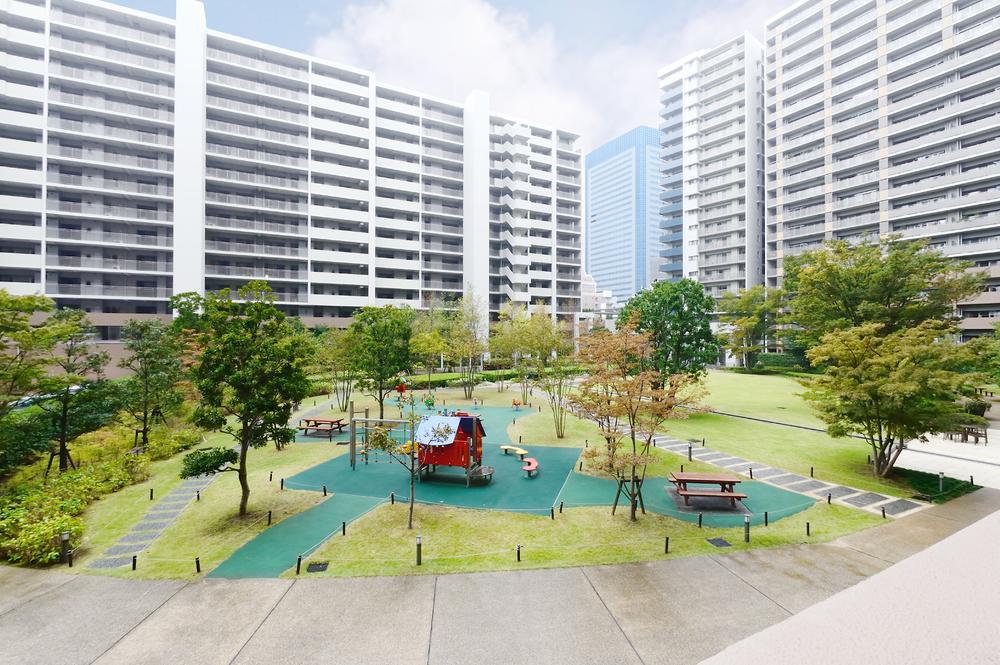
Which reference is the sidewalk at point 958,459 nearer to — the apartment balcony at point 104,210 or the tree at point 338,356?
the tree at point 338,356

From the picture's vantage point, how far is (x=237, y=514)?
586 inches

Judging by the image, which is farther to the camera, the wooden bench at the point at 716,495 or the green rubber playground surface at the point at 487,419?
the green rubber playground surface at the point at 487,419

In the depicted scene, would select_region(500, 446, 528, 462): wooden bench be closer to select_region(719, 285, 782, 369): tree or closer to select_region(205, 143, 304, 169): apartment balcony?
select_region(719, 285, 782, 369): tree

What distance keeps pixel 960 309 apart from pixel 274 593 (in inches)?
2864

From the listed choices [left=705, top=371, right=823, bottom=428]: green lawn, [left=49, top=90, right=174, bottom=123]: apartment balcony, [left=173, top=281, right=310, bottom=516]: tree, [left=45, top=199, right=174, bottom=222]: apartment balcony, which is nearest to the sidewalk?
[left=705, top=371, right=823, bottom=428]: green lawn

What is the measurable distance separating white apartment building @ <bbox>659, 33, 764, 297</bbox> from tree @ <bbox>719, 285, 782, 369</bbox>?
15.3m

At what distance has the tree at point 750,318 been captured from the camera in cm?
5531

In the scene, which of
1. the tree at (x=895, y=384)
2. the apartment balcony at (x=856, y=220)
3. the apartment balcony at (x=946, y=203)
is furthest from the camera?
the apartment balcony at (x=856, y=220)

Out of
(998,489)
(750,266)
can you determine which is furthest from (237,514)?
(750,266)

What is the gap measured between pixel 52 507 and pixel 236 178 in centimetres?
4850

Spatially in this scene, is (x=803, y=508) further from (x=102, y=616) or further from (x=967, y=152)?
(x=967, y=152)

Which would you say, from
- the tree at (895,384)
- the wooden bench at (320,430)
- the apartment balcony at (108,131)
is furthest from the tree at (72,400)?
the apartment balcony at (108,131)

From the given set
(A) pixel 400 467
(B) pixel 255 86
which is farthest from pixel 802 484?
(B) pixel 255 86

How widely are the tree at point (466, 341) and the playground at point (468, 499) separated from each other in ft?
64.5
